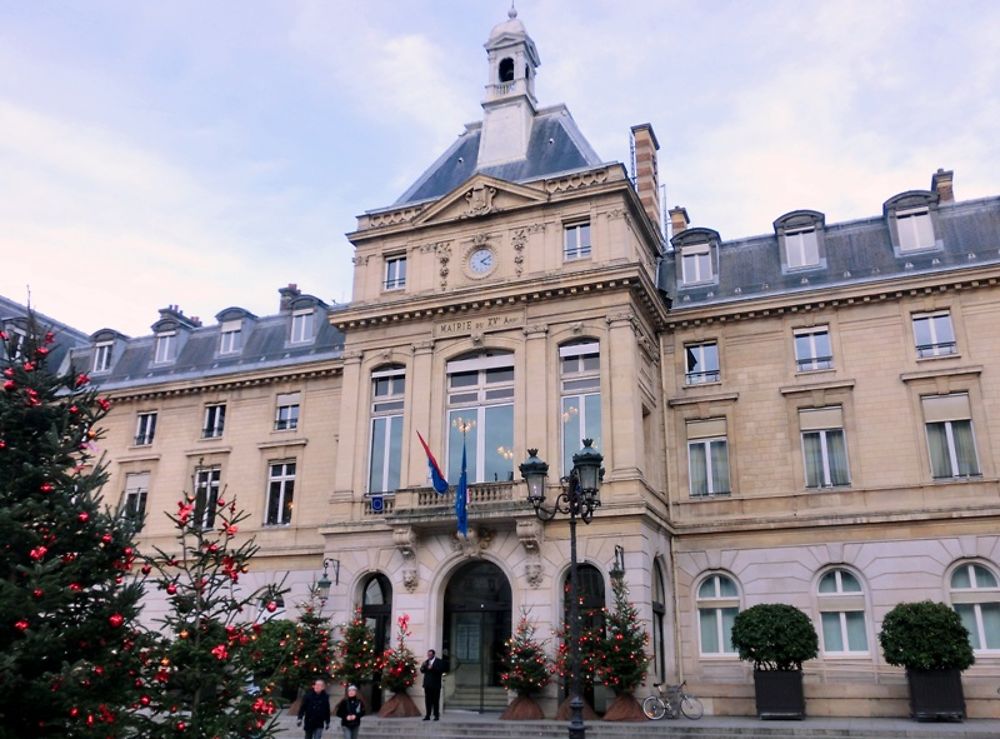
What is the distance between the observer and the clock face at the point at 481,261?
84.4 feet

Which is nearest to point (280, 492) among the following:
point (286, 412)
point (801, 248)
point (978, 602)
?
point (286, 412)

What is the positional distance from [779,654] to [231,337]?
872 inches

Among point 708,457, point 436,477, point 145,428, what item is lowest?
point 436,477

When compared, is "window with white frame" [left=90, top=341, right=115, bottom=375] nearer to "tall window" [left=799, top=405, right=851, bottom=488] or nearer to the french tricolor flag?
the french tricolor flag

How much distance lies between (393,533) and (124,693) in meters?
13.5

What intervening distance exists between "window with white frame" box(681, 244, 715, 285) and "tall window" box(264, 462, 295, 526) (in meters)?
14.2

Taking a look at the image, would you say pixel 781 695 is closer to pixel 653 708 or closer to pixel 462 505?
pixel 653 708

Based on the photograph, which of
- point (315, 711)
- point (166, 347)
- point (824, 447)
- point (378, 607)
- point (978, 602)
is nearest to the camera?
point (315, 711)

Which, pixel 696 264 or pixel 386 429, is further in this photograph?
pixel 696 264

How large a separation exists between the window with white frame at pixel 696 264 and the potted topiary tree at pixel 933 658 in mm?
11687

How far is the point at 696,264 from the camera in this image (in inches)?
1090

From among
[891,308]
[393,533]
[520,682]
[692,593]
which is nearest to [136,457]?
[393,533]

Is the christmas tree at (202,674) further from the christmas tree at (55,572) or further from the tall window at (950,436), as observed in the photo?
the tall window at (950,436)

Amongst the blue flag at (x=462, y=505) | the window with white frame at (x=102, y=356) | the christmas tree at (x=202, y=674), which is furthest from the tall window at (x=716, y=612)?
the window with white frame at (x=102, y=356)
